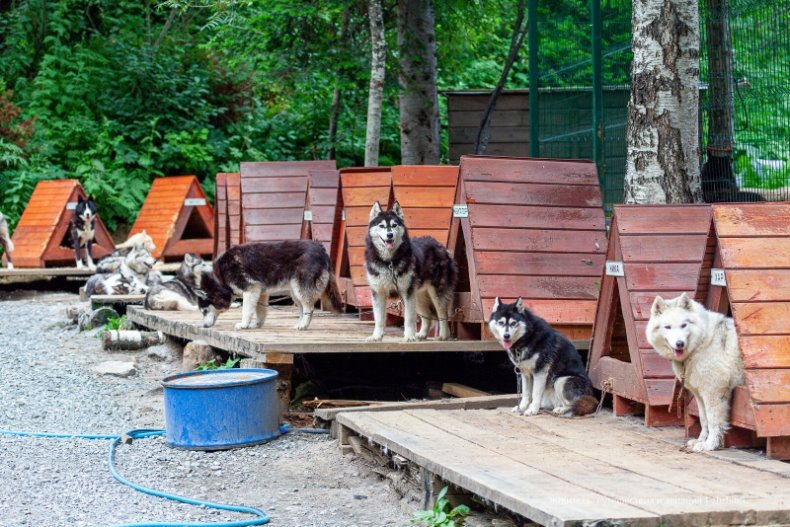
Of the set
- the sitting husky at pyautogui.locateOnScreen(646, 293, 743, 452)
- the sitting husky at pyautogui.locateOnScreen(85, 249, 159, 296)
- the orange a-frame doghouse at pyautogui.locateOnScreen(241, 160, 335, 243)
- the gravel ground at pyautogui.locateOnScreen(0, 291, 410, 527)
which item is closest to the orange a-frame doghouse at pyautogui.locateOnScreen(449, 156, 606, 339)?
the gravel ground at pyautogui.locateOnScreen(0, 291, 410, 527)

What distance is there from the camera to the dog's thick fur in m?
8.71

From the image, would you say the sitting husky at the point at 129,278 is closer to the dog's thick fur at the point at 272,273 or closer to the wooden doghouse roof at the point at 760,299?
the dog's thick fur at the point at 272,273

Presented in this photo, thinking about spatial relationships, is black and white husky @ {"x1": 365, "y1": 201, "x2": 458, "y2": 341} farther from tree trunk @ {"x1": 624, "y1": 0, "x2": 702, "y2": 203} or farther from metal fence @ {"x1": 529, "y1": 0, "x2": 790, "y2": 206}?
metal fence @ {"x1": 529, "y1": 0, "x2": 790, "y2": 206}

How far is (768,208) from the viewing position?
5.24m

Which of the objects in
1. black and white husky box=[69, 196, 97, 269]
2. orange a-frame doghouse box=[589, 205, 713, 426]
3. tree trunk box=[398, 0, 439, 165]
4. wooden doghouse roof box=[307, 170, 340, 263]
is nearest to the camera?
orange a-frame doghouse box=[589, 205, 713, 426]

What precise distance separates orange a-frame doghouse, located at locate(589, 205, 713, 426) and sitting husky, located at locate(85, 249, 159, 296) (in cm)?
859

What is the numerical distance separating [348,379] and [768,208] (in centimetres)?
469

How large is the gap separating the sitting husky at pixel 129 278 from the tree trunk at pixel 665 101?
838 centimetres

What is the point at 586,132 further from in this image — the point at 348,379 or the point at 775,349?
the point at 775,349

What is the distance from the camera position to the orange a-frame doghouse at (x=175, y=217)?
17500 mm

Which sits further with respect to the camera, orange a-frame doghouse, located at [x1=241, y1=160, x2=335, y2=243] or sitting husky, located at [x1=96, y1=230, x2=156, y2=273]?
sitting husky, located at [x1=96, y1=230, x2=156, y2=273]

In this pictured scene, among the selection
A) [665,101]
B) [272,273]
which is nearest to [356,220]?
[272,273]

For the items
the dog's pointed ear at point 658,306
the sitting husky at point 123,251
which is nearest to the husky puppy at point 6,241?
the sitting husky at point 123,251

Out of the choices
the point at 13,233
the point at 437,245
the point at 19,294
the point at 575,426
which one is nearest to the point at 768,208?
the point at 575,426
